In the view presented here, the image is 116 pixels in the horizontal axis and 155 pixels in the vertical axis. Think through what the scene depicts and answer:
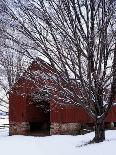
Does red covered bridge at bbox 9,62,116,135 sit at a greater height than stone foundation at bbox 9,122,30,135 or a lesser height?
greater

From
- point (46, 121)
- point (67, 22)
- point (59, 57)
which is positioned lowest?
point (46, 121)

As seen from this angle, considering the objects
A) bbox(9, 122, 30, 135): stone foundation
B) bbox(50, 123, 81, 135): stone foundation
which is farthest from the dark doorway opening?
bbox(50, 123, 81, 135): stone foundation

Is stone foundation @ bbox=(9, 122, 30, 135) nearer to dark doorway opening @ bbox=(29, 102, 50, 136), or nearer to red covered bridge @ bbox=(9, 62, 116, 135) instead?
red covered bridge @ bbox=(9, 62, 116, 135)

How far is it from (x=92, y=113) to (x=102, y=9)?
168 inches

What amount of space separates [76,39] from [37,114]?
1878 centimetres

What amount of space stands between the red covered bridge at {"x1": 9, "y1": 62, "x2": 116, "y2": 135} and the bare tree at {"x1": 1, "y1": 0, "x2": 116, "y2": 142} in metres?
9.10

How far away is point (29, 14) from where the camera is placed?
15.5 meters

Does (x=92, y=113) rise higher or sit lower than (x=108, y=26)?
lower

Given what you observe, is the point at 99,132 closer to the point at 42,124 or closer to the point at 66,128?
the point at 66,128

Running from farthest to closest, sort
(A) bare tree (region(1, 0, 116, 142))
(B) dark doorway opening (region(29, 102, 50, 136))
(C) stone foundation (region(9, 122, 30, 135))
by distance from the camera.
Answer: (B) dark doorway opening (region(29, 102, 50, 136))
(C) stone foundation (region(9, 122, 30, 135))
(A) bare tree (region(1, 0, 116, 142))

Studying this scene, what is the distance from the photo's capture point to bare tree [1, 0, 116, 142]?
15.6 m

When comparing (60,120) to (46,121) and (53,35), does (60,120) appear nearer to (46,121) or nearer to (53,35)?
(46,121)

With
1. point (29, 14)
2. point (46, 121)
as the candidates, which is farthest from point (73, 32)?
point (46, 121)

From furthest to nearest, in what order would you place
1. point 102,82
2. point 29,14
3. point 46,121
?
point 46,121
point 102,82
point 29,14
